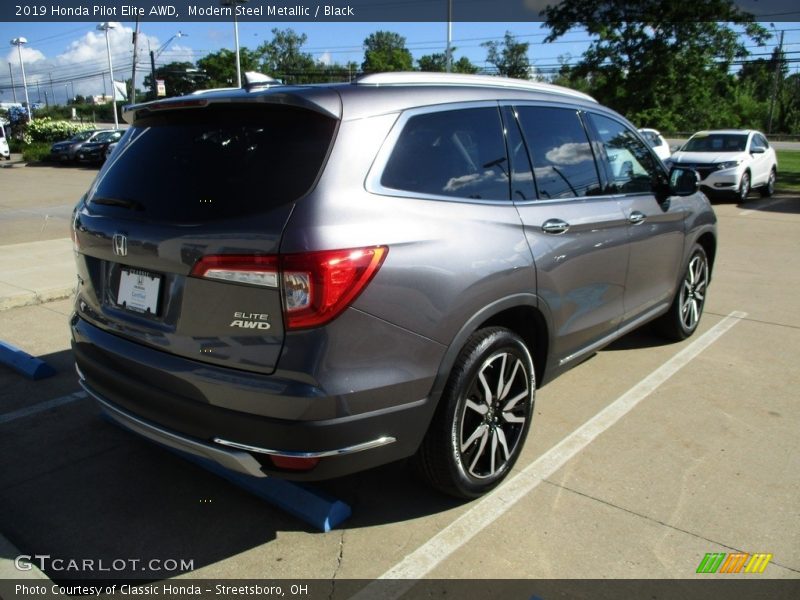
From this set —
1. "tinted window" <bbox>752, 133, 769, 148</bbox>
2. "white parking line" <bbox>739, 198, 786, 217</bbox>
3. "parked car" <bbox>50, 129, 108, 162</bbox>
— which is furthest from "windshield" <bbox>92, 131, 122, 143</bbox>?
"white parking line" <bbox>739, 198, 786, 217</bbox>

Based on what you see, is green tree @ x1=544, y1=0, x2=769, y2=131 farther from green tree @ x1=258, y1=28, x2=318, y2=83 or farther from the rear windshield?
green tree @ x1=258, y1=28, x2=318, y2=83

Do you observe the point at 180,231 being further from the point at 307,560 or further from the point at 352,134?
the point at 307,560

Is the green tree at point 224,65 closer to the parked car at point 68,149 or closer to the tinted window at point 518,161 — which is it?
the parked car at point 68,149

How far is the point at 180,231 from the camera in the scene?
8.47 ft

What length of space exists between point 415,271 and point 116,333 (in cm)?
137

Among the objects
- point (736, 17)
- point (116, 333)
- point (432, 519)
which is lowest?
point (432, 519)

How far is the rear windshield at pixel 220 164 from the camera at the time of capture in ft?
8.27

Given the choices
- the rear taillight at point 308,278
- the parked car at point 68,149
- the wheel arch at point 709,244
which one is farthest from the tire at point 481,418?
the parked car at point 68,149

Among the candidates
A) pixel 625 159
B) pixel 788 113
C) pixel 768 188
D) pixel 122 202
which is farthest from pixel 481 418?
pixel 788 113

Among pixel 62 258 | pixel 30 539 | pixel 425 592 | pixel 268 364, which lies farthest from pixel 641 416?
pixel 62 258

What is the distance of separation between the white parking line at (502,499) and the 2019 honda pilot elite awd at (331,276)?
0.11 m

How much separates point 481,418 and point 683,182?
2805 millimetres

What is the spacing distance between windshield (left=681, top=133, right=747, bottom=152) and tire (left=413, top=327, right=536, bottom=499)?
16.1 meters

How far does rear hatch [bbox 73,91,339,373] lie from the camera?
2443 millimetres
